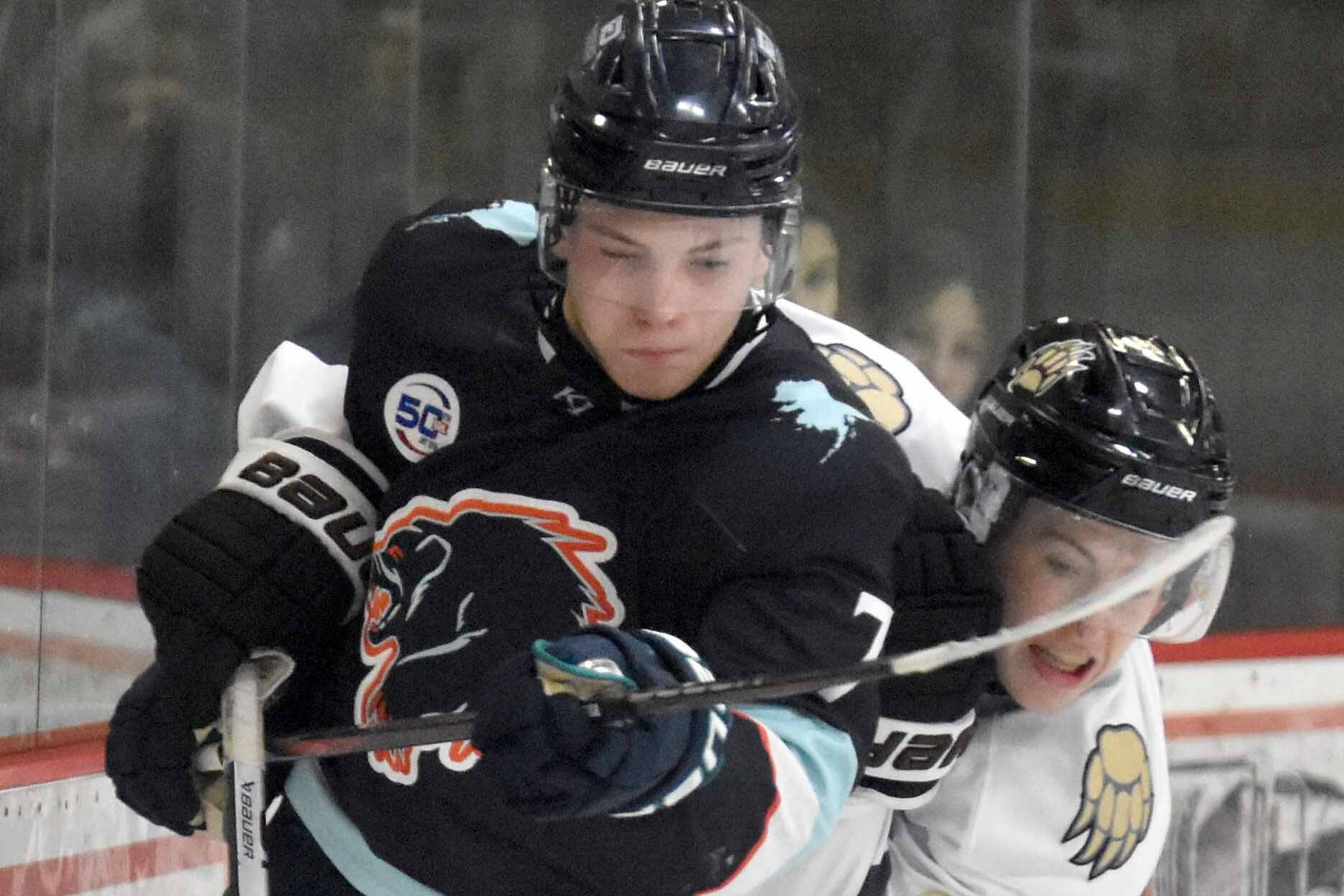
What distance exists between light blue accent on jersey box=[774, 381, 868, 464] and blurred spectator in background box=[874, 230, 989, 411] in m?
2.27

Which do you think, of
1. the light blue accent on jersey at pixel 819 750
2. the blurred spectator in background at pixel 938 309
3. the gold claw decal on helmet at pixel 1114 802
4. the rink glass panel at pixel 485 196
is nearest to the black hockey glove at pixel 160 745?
the light blue accent on jersey at pixel 819 750

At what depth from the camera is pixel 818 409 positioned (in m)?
1.34

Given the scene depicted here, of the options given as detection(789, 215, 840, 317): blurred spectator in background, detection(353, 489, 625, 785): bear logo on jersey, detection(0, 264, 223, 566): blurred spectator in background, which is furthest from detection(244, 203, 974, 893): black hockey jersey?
detection(789, 215, 840, 317): blurred spectator in background

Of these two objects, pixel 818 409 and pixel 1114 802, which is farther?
pixel 1114 802

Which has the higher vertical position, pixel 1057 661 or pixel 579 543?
pixel 579 543

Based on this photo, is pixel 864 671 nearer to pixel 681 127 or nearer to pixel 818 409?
pixel 818 409

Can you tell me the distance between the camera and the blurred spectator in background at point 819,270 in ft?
11.6

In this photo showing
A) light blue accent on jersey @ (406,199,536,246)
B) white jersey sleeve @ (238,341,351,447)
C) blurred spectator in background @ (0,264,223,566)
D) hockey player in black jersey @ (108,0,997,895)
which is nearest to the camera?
hockey player in black jersey @ (108,0,997,895)

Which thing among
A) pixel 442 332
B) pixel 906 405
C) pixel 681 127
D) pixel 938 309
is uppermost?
pixel 681 127

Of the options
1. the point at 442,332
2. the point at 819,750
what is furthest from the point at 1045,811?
the point at 442,332

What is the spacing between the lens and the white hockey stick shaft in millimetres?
1477

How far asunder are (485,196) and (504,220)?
1.71 metres

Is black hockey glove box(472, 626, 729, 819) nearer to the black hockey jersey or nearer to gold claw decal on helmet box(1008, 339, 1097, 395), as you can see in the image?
the black hockey jersey

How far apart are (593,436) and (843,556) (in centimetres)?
21
